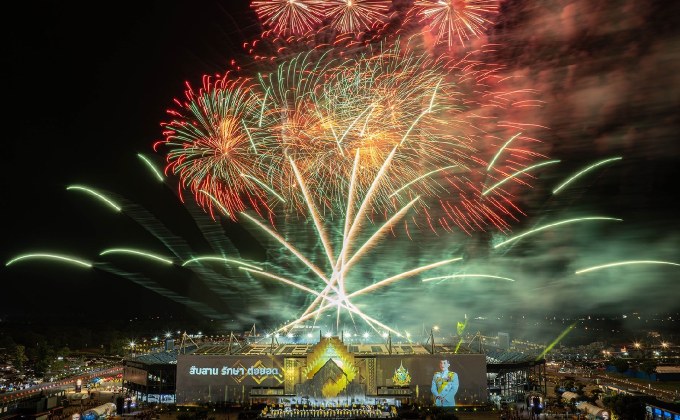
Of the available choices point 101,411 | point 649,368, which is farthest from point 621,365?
point 101,411

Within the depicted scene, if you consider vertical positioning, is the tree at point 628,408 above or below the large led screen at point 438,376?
below

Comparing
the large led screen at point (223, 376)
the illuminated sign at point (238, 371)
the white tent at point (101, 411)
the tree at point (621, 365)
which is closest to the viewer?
the white tent at point (101, 411)

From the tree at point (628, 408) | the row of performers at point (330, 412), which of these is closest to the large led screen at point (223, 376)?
the row of performers at point (330, 412)

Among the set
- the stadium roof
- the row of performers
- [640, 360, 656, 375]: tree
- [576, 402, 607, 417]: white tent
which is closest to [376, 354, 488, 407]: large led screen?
the stadium roof

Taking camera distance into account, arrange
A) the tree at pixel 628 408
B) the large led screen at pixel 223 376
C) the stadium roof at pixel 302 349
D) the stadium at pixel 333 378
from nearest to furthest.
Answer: the tree at pixel 628 408, the stadium at pixel 333 378, the large led screen at pixel 223 376, the stadium roof at pixel 302 349

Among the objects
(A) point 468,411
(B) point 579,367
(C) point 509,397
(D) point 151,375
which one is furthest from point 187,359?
(B) point 579,367

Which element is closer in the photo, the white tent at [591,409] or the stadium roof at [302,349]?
the white tent at [591,409]

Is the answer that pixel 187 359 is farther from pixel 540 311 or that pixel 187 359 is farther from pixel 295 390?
pixel 540 311

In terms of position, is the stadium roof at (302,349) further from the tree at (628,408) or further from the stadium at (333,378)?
the tree at (628,408)

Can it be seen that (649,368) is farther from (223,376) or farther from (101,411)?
(101,411)
